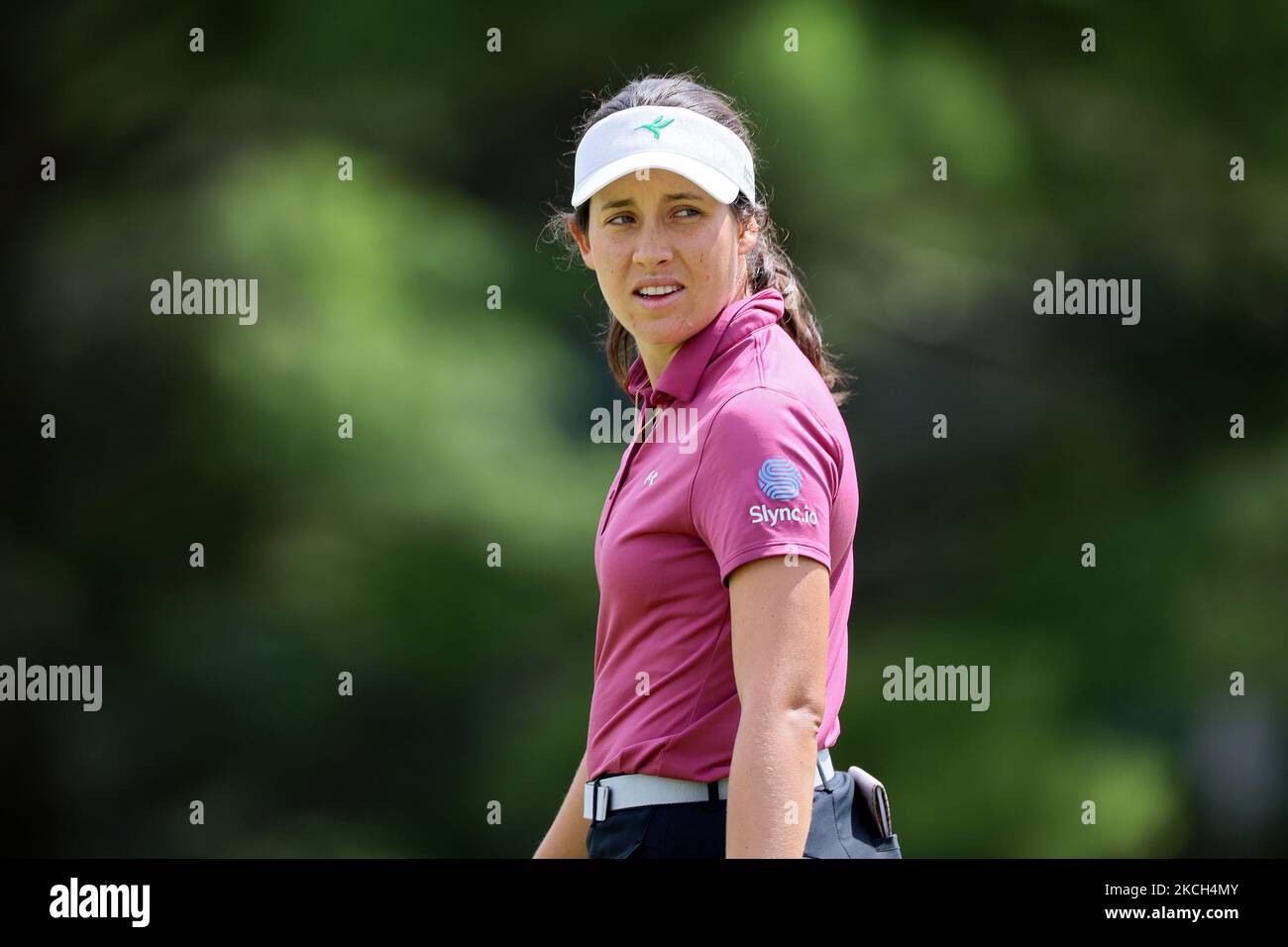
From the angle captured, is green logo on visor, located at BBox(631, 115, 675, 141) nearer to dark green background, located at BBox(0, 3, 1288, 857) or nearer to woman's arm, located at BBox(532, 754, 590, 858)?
woman's arm, located at BBox(532, 754, 590, 858)

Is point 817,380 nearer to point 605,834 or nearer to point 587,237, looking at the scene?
point 587,237

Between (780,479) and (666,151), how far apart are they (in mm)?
374

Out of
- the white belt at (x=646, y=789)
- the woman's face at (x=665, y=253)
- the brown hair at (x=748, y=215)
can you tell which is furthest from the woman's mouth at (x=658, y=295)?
the white belt at (x=646, y=789)

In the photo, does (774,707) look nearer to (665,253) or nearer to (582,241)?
(665,253)

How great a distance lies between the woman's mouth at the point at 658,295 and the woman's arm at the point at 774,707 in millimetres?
324

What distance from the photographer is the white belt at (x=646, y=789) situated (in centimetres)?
137

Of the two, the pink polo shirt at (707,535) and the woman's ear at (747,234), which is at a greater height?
the woman's ear at (747,234)

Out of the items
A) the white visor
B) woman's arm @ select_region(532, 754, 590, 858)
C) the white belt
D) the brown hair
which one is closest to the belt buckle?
the white belt

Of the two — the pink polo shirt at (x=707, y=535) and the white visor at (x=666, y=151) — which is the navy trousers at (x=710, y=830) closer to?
the pink polo shirt at (x=707, y=535)

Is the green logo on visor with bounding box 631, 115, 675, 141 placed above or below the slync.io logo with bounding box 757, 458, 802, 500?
above

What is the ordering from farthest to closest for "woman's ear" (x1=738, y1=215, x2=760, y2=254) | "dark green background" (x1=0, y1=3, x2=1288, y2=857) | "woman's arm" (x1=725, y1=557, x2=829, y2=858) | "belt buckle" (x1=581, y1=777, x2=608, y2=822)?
"dark green background" (x1=0, y1=3, x2=1288, y2=857) < "woman's ear" (x1=738, y1=215, x2=760, y2=254) < "belt buckle" (x1=581, y1=777, x2=608, y2=822) < "woman's arm" (x1=725, y1=557, x2=829, y2=858)

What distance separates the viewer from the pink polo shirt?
4.30ft

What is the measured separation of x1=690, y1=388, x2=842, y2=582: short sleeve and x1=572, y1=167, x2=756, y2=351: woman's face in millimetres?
180
